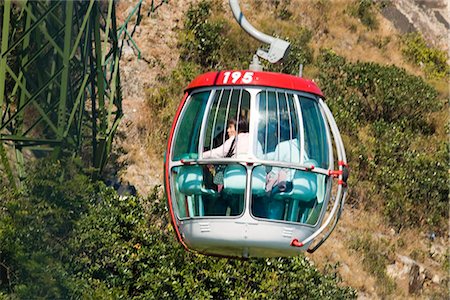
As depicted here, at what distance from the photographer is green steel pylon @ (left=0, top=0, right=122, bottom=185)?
45.0ft

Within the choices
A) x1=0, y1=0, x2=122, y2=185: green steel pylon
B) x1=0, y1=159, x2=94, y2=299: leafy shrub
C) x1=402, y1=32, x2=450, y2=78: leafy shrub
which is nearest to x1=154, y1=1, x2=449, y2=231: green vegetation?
x1=0, y1=0, x2=122, y2=185: green steel pylon

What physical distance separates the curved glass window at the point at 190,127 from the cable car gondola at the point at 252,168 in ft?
0.04

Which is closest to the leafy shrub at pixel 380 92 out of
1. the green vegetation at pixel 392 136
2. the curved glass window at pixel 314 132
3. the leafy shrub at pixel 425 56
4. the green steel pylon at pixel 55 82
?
the green vegetation at pixel 392 136

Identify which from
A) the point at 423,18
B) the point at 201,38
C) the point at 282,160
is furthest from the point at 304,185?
the point at 423,18

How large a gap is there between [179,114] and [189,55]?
45.7 ft

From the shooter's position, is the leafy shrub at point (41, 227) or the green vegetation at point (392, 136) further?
the green vegetation at point (392, 136)

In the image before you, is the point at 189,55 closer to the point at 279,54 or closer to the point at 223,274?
the point at 223,274

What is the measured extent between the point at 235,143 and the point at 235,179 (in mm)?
276

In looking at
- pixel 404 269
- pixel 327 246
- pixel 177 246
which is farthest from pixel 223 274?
pixel 404 269

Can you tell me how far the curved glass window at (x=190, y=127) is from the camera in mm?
8414

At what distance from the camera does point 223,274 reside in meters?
13.3

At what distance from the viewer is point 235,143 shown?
8.09 m

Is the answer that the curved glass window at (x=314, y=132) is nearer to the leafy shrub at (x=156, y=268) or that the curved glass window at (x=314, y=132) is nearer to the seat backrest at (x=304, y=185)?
the seat backrest at (x=304, y=185)

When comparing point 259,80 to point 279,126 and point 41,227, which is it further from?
point 41,227
